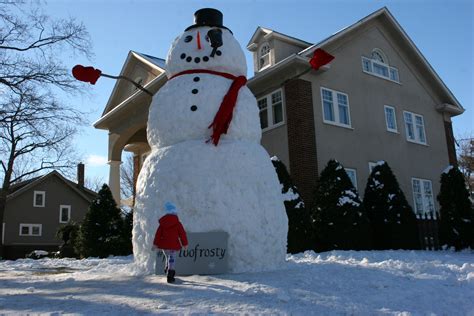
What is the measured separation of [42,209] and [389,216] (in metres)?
29.8

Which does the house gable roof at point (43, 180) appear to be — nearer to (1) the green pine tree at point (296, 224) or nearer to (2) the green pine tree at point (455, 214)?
(1) the green pine tree at point (296, 224)

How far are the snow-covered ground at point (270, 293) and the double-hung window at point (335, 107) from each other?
9821 millimetres

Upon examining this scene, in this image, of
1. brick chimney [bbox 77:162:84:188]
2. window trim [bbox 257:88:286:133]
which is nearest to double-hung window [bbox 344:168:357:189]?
window trim [bbox 257:88:286:133]

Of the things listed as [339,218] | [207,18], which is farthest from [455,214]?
[207,18]

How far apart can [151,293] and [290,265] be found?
2.89 m

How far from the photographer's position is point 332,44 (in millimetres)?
17734

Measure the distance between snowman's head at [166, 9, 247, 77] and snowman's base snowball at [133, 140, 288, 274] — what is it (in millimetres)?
1406

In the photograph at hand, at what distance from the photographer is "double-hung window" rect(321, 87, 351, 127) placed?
55.6ft

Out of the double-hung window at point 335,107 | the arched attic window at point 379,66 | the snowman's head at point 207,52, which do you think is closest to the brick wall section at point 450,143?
the arched attic window at point 379,66

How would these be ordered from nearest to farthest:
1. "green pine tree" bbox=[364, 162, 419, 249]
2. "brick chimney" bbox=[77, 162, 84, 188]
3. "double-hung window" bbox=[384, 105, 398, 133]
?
"green pine tree" bbox=[364, 162, 419, 249] → "double-hung window" bbox=[384, 105, 398, 133] → "brick chimney" bbox=[77, 162, 84, 188]

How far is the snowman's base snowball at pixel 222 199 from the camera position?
7074mm

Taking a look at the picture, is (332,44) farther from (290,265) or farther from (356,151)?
(290,265)

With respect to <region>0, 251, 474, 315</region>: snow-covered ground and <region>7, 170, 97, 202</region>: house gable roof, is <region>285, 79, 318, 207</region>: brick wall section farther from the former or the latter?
<region>7, 170, 97, 202</region>: house gable roof

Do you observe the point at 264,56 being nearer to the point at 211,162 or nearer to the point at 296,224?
the point at 296,224
